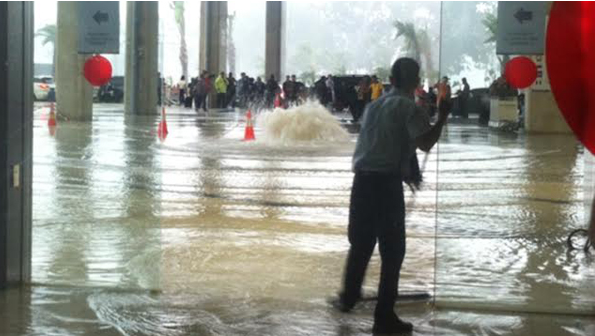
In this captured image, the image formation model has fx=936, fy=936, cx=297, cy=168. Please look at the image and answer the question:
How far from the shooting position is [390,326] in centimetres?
564

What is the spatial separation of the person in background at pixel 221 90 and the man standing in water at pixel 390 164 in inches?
1462

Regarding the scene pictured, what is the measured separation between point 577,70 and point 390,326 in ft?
9.89

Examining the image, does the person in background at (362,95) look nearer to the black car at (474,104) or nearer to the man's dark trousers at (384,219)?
the black car at (474,104)

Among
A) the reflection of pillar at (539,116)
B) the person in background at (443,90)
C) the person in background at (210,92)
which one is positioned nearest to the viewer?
the person in background at (443,90)

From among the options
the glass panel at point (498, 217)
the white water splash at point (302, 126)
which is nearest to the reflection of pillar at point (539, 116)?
the glass panel at point (498, 217)

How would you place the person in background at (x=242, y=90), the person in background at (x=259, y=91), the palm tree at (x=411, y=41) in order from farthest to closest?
1. the person in background at (x=242, y=90)
2. the person in background at (x=259, y=91)
3. the palm tree at (x=411, y=41)

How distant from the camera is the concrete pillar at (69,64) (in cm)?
732

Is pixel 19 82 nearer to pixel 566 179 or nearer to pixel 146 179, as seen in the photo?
pixel 146 179

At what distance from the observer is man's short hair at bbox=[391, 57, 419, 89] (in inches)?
222

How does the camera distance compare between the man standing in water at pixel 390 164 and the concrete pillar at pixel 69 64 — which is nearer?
the man standing in water at pixel 390 164

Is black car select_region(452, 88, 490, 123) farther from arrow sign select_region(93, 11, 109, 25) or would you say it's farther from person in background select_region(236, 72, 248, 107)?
person in background select_region(236, 72, 248, 107)

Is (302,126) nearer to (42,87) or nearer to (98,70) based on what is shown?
(42,87)

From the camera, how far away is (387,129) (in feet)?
18.3

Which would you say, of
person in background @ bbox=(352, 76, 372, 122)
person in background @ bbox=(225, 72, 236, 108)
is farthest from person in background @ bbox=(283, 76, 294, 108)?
person in background @ bbox=(225, 72, 236, 108)
